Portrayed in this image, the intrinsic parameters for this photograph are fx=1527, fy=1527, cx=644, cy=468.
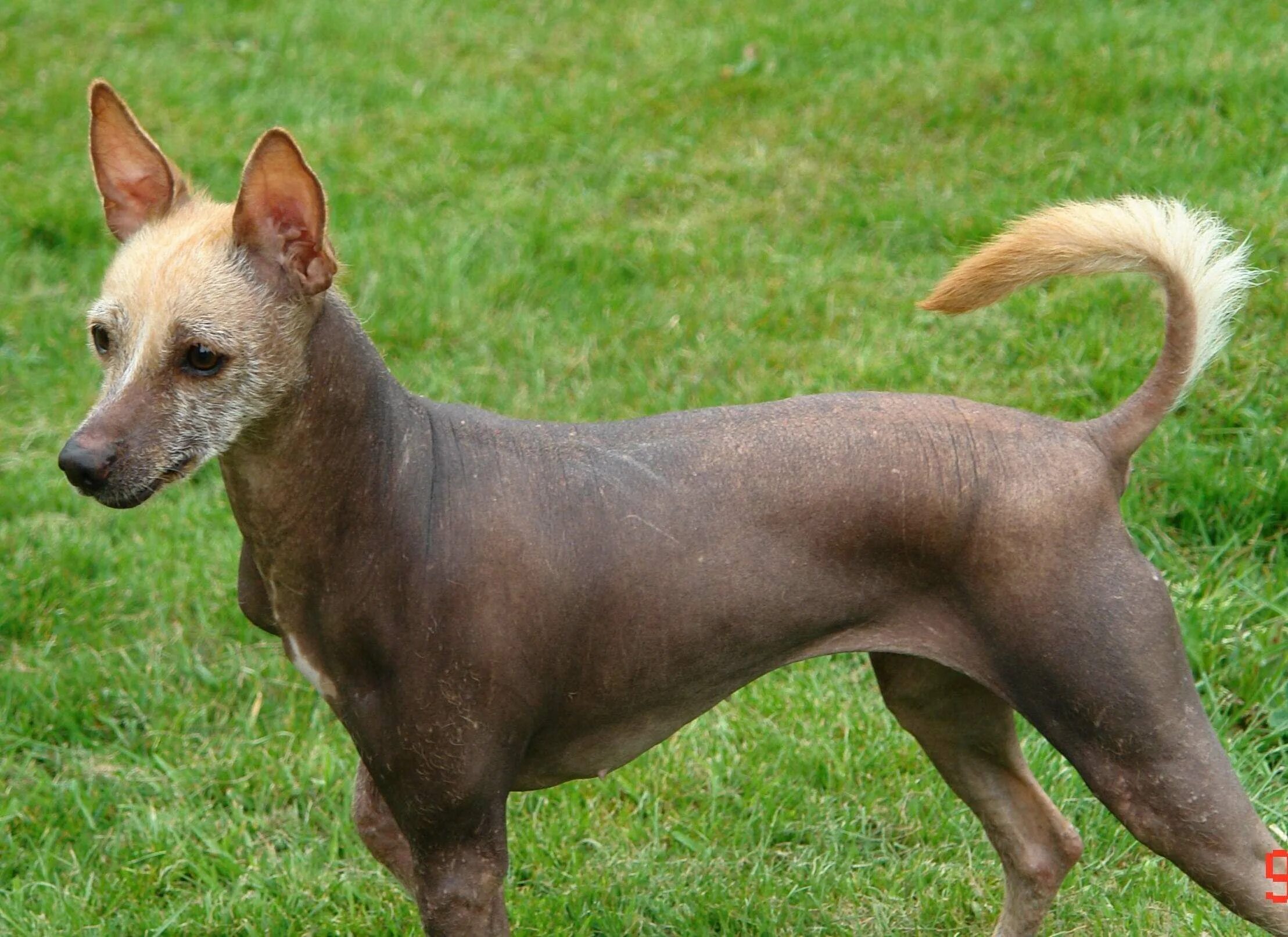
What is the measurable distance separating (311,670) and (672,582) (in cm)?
67

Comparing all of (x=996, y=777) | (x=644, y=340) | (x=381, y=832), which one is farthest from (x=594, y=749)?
(x=644, y=340)

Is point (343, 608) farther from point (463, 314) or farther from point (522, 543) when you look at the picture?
point (463, 314)

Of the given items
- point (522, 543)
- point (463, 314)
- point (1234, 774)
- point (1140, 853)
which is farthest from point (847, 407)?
point (463, 314)

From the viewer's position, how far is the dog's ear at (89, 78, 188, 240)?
274cm

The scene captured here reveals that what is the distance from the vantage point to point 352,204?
21.7 feet

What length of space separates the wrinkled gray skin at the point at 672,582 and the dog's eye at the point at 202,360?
165mm

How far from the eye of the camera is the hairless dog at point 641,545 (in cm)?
263

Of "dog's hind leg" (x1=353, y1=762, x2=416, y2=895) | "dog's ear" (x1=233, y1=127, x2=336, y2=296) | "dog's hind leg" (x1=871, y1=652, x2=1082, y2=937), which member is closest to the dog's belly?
"dog's hind leg" (x1=353, y1=762, x2=416, y2=895)

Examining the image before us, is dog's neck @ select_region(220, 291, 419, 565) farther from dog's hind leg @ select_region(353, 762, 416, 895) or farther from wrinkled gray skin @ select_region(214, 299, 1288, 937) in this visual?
dog's hind leg @ select_region(353, 762, 416, 895)

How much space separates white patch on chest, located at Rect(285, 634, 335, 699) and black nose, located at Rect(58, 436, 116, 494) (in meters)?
0.51

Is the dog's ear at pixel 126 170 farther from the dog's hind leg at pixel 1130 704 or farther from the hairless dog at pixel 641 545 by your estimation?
the dog's hind leg at pixel 1130 704

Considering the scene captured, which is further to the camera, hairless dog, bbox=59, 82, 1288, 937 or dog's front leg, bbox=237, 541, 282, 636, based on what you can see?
dog's front leg, bbox=237, 541, 282, 636

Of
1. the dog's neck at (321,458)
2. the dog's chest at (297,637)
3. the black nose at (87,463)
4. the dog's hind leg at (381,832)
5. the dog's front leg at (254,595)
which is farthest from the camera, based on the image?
the dog's hind leg at (381,832)

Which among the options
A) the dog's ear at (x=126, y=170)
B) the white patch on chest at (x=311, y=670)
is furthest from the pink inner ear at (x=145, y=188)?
the white patch on chest at (x=311, y=670)
